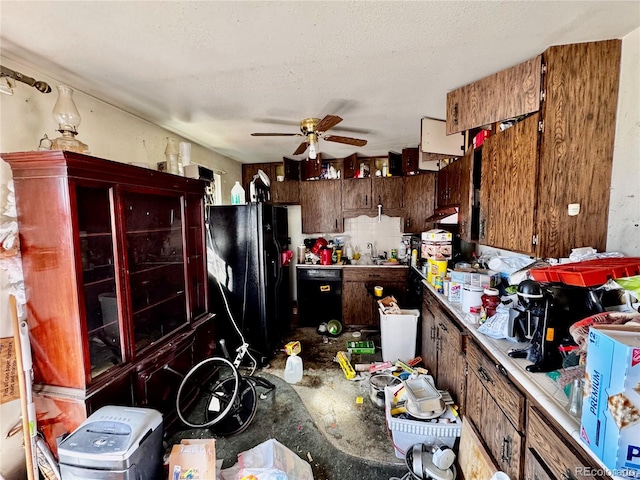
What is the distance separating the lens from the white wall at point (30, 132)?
1347 millimetres

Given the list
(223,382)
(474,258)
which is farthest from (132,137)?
(474,258)

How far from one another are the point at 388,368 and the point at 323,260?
1676mm

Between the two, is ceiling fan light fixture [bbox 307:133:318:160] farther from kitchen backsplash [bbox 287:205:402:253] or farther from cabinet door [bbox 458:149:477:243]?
kitchen backsplash [bbox 287:205:402:253]

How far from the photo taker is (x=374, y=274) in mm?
3535

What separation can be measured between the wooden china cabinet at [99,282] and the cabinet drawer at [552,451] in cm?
198

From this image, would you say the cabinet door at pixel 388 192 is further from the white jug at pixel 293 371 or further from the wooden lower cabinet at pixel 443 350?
the white jug at pixel 293 371

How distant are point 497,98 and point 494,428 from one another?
5.90 ft

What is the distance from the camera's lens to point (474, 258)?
9.05 feet

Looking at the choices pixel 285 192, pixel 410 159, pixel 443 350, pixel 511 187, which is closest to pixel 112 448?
pixel 443 350

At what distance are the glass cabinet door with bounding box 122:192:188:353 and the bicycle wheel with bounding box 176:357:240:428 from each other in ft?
1.37

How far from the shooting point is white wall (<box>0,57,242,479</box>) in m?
1.35

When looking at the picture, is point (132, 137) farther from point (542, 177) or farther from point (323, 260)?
point (542, 177)

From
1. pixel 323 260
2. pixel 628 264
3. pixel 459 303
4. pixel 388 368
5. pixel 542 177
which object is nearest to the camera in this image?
pixel 628 264

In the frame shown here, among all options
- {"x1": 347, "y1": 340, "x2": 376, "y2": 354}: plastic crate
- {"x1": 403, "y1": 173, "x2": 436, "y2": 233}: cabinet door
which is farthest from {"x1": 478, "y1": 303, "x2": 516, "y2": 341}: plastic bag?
{"x1": 403, "y1": 173, "x2": 436, "y2": 233}: cabinet door
